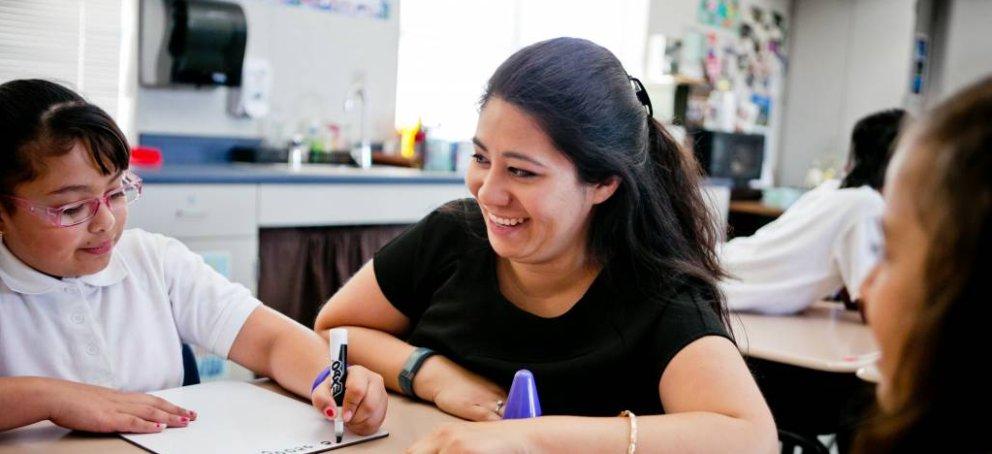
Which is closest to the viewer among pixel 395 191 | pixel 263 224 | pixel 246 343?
pixel 246 343

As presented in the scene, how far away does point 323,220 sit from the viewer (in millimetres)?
3348

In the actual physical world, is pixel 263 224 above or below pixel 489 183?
below

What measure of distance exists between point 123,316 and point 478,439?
27.3 inches

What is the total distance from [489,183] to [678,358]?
1.18 feet

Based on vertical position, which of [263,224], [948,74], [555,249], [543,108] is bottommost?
[263,224]

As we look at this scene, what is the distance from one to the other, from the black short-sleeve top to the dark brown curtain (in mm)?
1875

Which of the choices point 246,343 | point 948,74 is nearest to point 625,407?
point 246,343

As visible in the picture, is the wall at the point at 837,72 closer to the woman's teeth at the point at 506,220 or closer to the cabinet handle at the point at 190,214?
the cabinet handle at the point at 190,214

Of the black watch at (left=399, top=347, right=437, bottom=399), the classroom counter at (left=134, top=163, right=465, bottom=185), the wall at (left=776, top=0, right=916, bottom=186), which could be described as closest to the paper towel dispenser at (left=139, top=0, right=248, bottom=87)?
the classroom counter at (left=134, top=163, right=465, bottom=185)

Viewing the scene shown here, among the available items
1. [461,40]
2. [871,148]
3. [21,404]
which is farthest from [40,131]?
[461,40]

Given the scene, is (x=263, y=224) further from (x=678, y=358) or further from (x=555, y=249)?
(x=678, y=358)

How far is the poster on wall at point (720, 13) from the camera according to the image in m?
5.98

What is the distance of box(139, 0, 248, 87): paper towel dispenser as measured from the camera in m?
3.40

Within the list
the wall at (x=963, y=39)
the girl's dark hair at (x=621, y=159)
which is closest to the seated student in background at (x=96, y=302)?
the girl's dark hair at (x=621, y=159)
